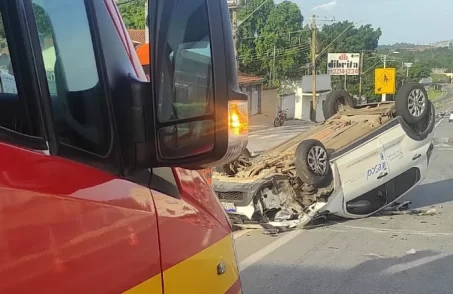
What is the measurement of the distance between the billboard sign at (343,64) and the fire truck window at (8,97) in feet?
217

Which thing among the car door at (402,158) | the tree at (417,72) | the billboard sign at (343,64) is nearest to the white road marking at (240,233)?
the car door at (402,158)

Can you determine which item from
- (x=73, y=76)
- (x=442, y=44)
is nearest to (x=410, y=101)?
(x=73, y=76)

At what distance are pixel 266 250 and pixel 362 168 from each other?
2.13 m

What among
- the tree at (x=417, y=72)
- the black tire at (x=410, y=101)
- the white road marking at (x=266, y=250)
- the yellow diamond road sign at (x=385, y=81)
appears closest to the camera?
the white road marking at (x=266, y=250)

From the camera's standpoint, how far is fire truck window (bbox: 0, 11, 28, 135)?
1445mm

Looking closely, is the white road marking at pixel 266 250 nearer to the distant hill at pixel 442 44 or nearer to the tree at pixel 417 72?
the tree at pixel 417 72

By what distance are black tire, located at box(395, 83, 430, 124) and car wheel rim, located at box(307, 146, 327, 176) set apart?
Answer: 1.57m

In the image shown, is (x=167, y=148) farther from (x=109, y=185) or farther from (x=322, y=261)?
(x=322, y=261)

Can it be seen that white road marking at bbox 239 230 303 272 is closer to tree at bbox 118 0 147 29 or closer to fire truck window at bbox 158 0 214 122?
tree at bbox 118 0 147 29

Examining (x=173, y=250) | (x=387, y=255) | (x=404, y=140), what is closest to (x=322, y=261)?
(x=387, y=255)

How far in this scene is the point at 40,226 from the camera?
4.15ft

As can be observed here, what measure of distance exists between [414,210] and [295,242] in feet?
9.40

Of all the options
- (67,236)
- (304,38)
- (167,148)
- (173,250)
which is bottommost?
(304,38)

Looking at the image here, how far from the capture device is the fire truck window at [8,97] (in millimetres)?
1445
